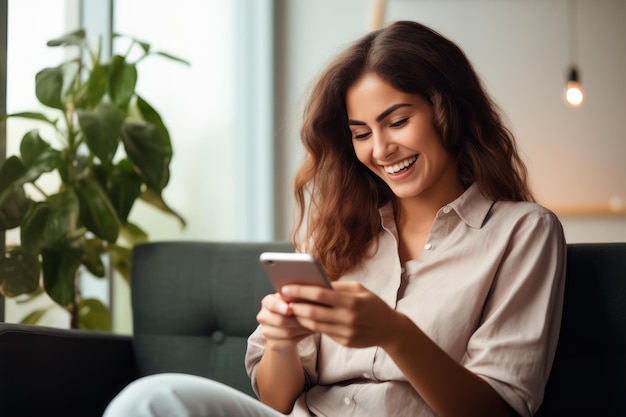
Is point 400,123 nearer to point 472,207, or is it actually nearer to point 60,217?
point 472,207

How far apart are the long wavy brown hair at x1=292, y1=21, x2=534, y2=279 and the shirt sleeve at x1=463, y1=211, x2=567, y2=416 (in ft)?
0.51

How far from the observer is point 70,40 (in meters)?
2.02

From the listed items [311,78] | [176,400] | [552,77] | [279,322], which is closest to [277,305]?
[279,322]

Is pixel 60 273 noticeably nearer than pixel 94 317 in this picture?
Yes

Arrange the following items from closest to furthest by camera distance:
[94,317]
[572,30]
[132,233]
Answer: [94,317]
[132,233]
[572,30]

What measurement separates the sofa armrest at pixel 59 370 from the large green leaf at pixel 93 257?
0.99ft

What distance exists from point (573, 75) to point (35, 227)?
2.25 m

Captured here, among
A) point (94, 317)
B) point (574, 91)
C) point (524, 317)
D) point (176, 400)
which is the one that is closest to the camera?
point (176, 400)

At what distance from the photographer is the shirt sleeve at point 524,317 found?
1.28m

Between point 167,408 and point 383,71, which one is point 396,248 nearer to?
point 383,71

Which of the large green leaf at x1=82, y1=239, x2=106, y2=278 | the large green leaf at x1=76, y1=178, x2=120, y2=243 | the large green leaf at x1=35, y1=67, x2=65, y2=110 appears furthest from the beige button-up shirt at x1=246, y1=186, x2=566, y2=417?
the large green leaf at x1=35, y1=67, x2=65, y2=110

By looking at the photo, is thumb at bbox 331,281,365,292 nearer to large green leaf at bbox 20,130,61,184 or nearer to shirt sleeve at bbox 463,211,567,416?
shirt sleeve at bbox 463,211,567,416

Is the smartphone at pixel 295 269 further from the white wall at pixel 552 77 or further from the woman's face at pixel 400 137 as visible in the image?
the white wall at pixel 552 77

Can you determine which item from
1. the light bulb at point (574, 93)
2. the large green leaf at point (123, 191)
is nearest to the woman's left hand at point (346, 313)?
the large green leaf at point (123, 191)
